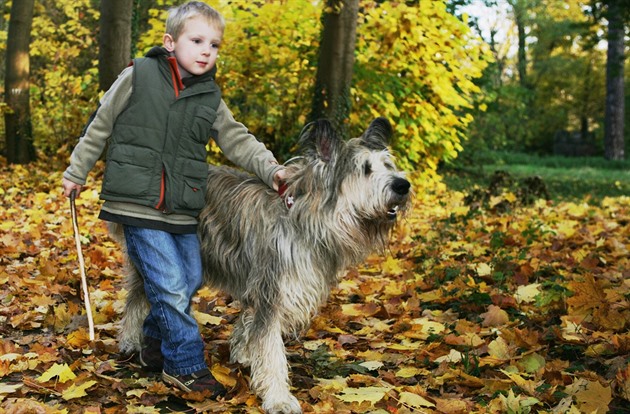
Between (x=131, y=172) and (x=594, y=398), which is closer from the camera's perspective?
(x=594, y=398)

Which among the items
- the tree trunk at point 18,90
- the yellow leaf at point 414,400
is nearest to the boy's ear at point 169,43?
the yellow leaf at point 414,400

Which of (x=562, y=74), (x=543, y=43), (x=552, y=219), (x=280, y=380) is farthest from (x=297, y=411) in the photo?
(x=543, y=43)

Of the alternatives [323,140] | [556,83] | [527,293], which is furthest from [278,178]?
[556,83]

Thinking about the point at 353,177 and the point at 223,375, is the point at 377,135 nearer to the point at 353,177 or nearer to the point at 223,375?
the point at 353,177

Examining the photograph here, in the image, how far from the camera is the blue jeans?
3760mm

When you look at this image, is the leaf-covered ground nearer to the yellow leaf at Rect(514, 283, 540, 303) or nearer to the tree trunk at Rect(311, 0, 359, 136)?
the yellow leaf at Rect(514, 283, 540, 303)

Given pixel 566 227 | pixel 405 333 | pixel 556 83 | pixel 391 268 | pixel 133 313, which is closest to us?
pixel 133 313

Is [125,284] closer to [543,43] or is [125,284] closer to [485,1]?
[485,1]

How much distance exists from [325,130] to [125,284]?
6.03 feet

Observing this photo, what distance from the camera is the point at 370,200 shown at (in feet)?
11.4

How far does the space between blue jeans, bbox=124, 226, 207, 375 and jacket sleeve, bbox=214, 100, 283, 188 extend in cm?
64

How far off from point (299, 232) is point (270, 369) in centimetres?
75

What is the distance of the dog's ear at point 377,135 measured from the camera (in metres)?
3.66

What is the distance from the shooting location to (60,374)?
3688 mm
